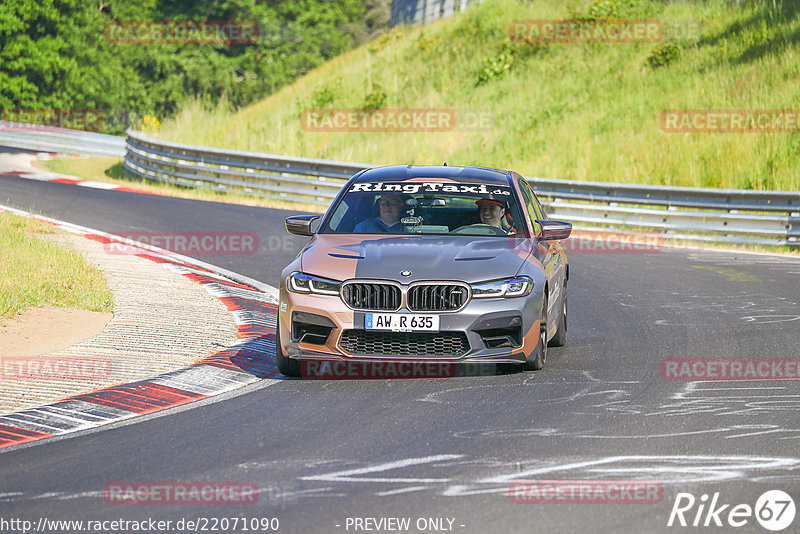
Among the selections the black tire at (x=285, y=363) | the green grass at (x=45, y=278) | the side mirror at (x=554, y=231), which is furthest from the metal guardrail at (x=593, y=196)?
the black tire at (x=285, y=363)

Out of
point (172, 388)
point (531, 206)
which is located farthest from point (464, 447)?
point (531, 206)

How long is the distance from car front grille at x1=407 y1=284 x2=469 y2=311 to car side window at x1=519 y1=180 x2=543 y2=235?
1.67 meters

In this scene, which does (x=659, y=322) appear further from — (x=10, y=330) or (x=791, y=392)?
(x=10, y=330)

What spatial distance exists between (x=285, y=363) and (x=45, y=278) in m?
4.48

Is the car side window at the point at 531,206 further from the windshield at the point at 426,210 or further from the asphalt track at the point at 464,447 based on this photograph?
the asphalt track at the point at 464,447

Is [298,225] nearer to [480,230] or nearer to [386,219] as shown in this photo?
[386,219]

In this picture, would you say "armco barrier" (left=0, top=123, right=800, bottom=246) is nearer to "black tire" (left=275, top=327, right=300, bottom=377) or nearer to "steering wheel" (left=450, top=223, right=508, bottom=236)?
"steering wheel" (left=450, top=223, right=508, bottom=236)

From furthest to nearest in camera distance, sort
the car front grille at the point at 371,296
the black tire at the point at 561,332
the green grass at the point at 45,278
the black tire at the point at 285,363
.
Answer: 1. the green grass at the point at 45,278
2. the black tire at the point at 561,332
3. the black tire at the point at 285,363
4. the car front grille at the point at 371,296

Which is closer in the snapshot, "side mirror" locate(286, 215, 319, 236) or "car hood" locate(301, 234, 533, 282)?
"car hood" locate(301, 234, 533, 282)

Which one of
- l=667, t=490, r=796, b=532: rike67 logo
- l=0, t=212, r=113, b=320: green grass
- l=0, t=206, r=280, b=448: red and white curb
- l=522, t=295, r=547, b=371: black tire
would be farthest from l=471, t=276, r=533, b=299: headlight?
l=0, t=212, r=113, b=320: green grass

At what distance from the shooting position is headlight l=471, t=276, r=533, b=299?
8500mm

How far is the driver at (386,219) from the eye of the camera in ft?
31.9

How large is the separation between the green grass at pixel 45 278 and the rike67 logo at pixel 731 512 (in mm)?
7083

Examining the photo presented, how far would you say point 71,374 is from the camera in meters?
8.69
